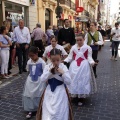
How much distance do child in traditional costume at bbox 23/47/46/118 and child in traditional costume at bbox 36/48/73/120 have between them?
0.91 m

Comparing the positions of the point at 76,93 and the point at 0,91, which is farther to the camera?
the point at 0,91

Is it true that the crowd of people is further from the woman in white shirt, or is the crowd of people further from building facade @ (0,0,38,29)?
building facade @ (0,0,38,29)

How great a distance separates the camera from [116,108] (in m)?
4.71

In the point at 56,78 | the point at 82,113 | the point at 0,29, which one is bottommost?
the point at 82,113

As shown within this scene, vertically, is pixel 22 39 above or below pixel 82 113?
above

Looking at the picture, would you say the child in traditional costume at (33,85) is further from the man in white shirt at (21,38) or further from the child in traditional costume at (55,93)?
the man in white shirt at (21,38)

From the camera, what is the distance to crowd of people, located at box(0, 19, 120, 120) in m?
3.19

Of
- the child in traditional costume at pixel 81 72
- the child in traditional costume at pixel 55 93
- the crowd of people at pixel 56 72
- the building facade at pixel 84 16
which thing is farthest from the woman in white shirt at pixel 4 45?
the building facade at pixel 84 16

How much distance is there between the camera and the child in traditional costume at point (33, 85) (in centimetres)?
423

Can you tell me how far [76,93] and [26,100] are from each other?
44.4 inches

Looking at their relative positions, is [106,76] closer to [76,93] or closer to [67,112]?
[76,93]

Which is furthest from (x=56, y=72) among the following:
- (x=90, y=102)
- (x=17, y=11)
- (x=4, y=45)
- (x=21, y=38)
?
(x=17, y=11)

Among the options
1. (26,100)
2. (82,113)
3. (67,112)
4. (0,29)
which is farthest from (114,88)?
(0,29)

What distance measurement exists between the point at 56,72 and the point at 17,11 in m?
10.8
